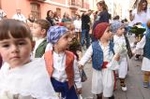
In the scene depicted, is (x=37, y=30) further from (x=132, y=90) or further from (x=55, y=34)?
(x=132, y=90)

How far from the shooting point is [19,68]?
6.56ft

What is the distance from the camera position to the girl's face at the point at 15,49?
1.93 meters

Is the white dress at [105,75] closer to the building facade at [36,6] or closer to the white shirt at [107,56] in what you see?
the white shirt at [107,56]

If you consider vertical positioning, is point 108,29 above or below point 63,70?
above

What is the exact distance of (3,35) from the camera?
75.9 inches

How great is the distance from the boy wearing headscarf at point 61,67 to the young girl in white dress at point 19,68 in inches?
78.1

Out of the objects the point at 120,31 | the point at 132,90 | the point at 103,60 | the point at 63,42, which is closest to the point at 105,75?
the point at 103,60

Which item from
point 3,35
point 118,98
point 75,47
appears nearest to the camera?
point 3,35

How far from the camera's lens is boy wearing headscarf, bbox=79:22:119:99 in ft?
16.8

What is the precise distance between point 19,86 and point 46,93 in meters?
0.17

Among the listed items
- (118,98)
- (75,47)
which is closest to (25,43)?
(75,47)

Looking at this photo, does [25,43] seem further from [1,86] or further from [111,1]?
[111,1]

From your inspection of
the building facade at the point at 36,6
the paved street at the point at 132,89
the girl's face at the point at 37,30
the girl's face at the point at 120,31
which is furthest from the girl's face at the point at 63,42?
the building facade at the point at 36,6

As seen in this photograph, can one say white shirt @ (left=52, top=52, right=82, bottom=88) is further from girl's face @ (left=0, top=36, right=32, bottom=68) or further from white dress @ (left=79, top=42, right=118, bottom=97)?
girl's face @ (left=0, top=36, right=32, bottom=68)
